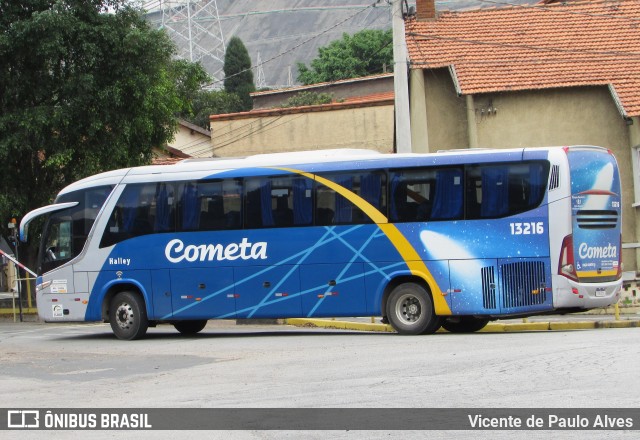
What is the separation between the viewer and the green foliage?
219ft

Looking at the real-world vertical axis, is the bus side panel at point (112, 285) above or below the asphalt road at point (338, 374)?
above

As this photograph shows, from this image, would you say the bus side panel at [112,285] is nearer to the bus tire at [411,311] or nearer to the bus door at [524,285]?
the bus tire at [411,311]

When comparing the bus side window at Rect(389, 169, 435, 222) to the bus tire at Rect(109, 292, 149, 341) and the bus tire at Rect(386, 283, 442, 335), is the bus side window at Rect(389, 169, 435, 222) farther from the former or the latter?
the bus tire at Rect(109, 292, 149, 341)

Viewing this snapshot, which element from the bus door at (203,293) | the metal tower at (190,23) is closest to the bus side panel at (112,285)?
the bus door at (203,293)

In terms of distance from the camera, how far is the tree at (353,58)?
88.0 meters

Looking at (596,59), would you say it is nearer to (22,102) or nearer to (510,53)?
(510,53)

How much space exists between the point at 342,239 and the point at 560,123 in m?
12.7

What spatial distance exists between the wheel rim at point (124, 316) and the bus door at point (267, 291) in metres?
2.30

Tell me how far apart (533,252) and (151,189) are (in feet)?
25.0

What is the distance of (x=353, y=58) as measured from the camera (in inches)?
3482

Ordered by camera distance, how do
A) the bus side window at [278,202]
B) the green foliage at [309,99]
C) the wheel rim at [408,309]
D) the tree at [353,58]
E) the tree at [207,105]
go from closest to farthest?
the wheel rim at [408,309]
the bus side window at [278,202]
the green foliage at [309,99]
the tree at [207,105]
the tree at [353,58]

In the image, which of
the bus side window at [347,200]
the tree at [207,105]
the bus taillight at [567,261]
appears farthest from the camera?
the tree at [207,105]

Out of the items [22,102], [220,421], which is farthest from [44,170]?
[220,421]

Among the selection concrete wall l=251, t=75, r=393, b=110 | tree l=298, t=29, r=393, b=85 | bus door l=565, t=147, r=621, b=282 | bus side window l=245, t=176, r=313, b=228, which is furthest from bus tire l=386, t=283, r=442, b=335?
tree l=298, t=29, r=393, b=85
